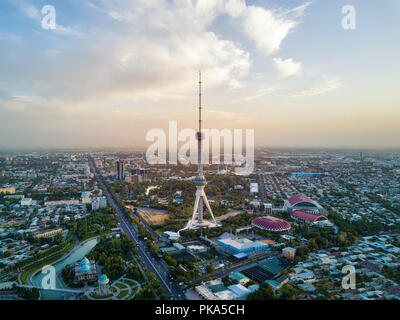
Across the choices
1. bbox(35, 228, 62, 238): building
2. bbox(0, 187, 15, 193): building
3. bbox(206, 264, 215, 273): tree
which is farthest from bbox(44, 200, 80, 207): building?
bbox(206, 264, 215, 273): tree

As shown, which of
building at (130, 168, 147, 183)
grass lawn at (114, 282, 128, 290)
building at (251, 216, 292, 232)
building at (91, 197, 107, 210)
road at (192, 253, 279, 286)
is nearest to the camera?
grass lawn at (114, 282, 128, 290)

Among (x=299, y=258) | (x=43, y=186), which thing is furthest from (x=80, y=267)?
(x=43, y=186)

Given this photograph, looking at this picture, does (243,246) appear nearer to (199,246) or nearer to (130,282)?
(199,246)

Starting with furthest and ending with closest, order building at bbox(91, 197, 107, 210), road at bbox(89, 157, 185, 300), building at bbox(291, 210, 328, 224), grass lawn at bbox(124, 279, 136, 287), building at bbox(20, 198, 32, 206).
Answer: building at bbox(20, 198, 32, 206) → building at bbox(91, 197, 107, 210) → building at bbox(291, 210, 328, 224) → grass lawn at bbox(124, 279, 136, 287) → road at bbox(89, 157, 185, 300)

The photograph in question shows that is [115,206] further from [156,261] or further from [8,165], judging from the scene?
[8,165]

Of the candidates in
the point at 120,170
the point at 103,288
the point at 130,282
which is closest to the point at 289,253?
the point at 130,282

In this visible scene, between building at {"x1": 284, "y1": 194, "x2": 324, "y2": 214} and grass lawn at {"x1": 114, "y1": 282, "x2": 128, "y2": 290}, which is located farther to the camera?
building at {"x1": 284, "y1": 194, "x2": 324, "y2": 214}

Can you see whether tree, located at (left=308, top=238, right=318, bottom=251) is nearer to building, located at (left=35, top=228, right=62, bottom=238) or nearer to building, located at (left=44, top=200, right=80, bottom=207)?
building, located at (left=35, top=228, right=62, bottom=238)
